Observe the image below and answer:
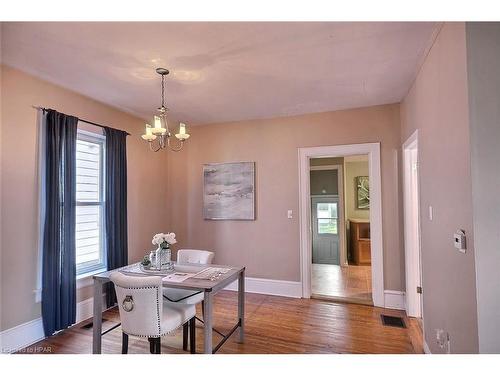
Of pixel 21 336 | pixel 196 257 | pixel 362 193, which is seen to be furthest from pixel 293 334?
pixel 362 193

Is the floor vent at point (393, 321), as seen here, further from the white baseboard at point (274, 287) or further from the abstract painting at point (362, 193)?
the abstract painting at point (362, 193)

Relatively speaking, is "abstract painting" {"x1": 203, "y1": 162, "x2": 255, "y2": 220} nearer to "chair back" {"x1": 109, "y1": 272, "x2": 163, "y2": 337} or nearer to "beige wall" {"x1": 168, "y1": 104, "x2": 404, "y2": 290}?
"beige wall" {"x1": 168, "y1": 104, "x2": 404, "y2": 290}

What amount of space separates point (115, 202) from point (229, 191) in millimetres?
1596

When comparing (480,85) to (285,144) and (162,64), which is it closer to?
(162,64)

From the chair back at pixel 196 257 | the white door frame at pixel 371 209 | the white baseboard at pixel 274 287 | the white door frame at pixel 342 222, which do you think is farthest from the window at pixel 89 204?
the white door frame at pixel 342 222

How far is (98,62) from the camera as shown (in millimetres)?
2439

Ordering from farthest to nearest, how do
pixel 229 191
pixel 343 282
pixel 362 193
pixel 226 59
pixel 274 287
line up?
pixel 362 193, pixel 343 282, pixel 229 191, pixel 274 287, pixel 226 59

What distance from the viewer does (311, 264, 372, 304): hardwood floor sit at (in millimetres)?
4023

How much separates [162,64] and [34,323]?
107 inches

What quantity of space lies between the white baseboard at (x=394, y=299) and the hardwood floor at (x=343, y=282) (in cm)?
22

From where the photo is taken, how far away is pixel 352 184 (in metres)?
6.49

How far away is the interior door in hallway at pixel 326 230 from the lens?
19.1ft

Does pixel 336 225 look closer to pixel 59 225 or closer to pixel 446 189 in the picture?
pixel 446 189
